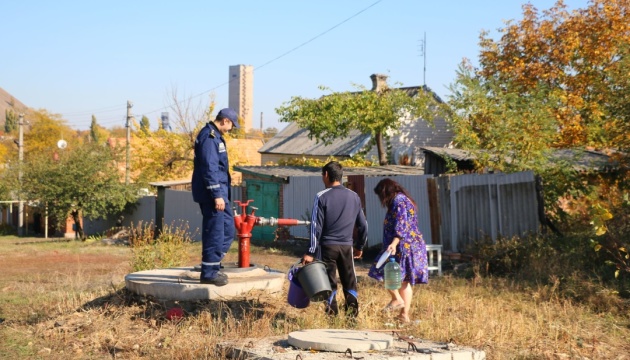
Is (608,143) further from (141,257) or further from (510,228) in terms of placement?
(141,257)

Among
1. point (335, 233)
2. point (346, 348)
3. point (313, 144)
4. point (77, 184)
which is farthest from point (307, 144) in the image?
point (346, 348)

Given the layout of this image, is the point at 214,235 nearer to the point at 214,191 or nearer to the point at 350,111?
the point at 214,191

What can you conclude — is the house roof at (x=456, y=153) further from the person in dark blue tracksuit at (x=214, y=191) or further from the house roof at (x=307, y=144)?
the house roof at (x=307, y=144)

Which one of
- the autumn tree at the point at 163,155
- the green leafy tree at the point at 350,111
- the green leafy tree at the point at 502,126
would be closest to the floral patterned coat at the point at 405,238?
the green leafy tree at the point at 502,126

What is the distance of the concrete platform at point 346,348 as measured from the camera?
20.6 feet

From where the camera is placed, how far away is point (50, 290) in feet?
39.2

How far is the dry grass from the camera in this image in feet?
24.5

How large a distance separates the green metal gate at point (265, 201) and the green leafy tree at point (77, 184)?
7.57 meters

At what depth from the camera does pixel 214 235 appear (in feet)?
27.6

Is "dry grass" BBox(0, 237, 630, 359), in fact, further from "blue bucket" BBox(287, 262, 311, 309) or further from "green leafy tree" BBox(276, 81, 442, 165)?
"green leafy tree" BBox(276, 81, 442, 165)

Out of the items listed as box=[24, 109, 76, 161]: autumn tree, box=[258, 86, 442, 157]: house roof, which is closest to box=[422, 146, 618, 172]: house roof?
box=[258, 86, 442, 157]: house roof

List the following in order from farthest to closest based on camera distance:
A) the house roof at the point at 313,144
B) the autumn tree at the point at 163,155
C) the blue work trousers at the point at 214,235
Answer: the autumn tree at the point at 163,155
the house roof at the point at 313,144
the blue work trousers at the point at 214,235

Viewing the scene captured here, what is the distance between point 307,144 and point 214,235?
33.2 meters

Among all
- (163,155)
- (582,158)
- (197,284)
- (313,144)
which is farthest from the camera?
(163,155)
